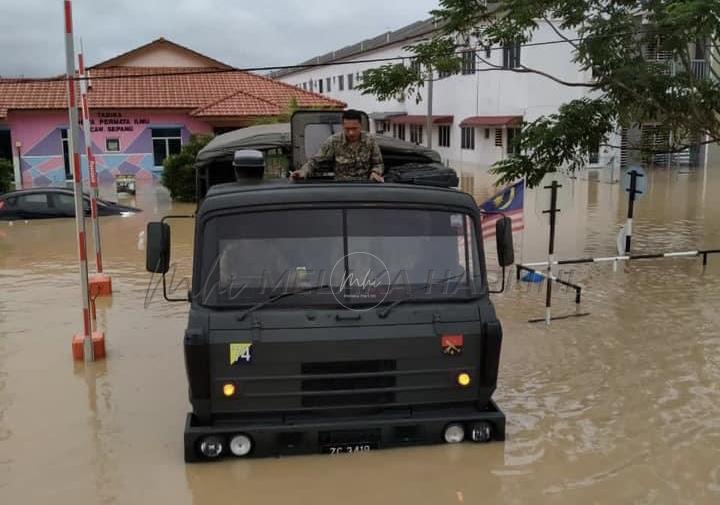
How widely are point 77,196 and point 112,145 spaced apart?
22294mm

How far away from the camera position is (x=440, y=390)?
5352 millimetres

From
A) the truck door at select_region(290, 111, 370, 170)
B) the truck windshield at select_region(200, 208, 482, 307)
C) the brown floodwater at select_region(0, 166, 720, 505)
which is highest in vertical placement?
the truck door at select_region(290, 111, 370, 170)

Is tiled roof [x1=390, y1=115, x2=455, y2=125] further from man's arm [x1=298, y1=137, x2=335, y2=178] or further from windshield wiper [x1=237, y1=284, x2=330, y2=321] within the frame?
windshield wiper [x1=237, y1=284, x2=330, y2=321]

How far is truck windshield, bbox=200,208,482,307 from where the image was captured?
5.27 meters

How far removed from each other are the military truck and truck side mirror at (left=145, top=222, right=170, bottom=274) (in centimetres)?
41

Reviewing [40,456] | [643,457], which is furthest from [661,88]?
[40,456]

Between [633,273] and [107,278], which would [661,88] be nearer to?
[633,273]

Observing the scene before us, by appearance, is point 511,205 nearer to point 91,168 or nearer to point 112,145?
point 91,168

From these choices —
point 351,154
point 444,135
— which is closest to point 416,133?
point 444,135

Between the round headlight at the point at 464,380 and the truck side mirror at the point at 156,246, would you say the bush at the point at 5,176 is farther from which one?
the round headlight at the point at 464,380

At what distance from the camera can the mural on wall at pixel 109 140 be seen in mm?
27969

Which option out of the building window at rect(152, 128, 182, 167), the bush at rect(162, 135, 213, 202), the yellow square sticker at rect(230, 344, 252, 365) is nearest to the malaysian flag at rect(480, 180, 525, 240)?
the yellow square sticker at rect(230, 344, 252, 365)

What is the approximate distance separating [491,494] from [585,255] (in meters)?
10.5

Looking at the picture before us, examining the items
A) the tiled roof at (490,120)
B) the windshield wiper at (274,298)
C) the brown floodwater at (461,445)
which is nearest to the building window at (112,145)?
the brown floodwater at (461,445)
